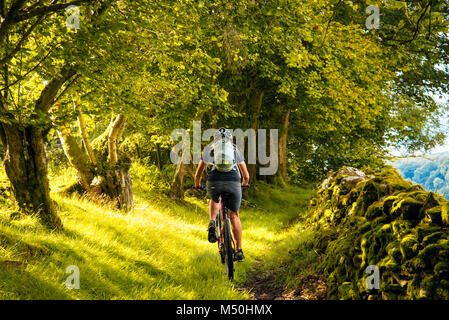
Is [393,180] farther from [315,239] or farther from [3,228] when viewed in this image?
[3,228]

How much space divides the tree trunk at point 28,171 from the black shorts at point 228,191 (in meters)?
2.94

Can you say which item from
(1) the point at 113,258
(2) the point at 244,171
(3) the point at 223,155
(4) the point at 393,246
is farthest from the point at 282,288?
(1) the point at 113,258

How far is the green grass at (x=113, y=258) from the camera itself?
425 cm

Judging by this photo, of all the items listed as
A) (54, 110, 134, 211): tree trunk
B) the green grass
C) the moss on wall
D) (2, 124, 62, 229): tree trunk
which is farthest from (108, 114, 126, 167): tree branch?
the moss on wall

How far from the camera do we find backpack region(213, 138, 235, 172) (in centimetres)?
562

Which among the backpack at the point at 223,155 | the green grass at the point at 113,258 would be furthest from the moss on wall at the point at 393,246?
the backpack at the point at 223,155

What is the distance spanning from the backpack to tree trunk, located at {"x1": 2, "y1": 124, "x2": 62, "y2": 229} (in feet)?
10.5

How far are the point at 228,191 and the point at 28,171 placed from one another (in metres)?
3.76

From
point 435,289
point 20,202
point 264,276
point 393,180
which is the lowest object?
point 264,276

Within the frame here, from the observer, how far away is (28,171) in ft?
20.7

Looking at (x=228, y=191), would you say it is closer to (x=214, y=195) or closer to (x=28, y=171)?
(x=214, y=195)

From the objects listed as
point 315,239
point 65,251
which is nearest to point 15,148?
point 65,251
